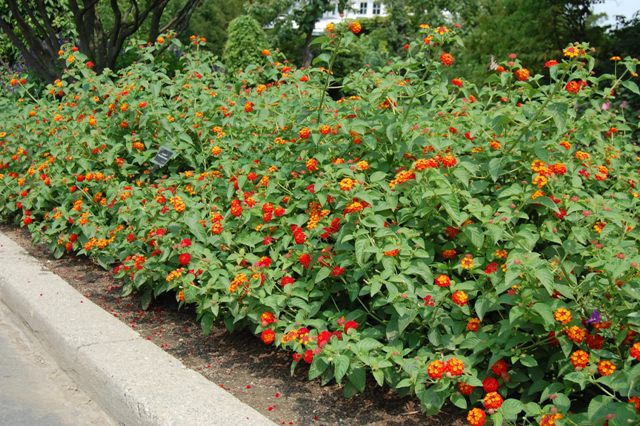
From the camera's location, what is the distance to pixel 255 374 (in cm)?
301

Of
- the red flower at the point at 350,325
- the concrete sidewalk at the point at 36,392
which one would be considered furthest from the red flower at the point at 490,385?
the concrete sidewalk at the point at 36,392

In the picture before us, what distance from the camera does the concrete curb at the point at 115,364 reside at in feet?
8.18

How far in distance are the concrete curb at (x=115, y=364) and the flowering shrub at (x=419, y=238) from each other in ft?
0.98

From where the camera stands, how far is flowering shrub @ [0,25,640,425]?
236cm

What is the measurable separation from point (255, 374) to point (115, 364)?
23.8 inches

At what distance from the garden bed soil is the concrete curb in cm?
15

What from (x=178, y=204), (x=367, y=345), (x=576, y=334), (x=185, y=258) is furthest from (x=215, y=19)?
(x=576, y=334)

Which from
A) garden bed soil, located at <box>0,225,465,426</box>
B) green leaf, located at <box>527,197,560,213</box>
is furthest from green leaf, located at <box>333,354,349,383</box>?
green leaf, located at <box>527,197,560,213</box>

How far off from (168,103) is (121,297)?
1.46 meters

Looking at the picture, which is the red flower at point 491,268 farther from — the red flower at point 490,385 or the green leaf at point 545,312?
the red flower at point 490,385

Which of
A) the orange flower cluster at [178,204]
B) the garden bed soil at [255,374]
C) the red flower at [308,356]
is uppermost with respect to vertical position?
the orange flower cluster at [178,204]

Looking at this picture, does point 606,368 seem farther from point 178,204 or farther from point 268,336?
point 178,204

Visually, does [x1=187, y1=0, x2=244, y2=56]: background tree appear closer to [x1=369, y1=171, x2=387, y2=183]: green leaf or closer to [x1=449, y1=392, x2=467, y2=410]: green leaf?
[x1=369, y1=171, x2=387, y2=183]: green leaf

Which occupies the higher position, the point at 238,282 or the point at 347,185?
the point at 347,185
